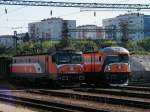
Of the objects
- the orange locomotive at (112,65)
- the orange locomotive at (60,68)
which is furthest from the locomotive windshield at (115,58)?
the orange locomotive at (60,68)

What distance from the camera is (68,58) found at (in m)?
32.2

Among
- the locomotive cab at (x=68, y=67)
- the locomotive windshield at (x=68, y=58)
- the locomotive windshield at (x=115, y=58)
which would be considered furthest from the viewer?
the locomotive windshield at (x=115, y=58)

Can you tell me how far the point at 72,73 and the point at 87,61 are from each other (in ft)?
10.7

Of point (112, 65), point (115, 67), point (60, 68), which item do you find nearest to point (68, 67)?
point (60, 68)

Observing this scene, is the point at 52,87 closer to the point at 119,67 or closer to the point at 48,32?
the point at 119,67

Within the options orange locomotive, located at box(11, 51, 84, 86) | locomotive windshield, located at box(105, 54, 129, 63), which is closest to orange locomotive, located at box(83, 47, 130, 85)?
locomotive windshield, located at box(105, 54, 129, 63)

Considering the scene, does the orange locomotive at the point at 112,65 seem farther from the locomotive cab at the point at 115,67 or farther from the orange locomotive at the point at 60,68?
the orange locomotive at the point at 60,68

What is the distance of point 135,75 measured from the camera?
49.7 meters

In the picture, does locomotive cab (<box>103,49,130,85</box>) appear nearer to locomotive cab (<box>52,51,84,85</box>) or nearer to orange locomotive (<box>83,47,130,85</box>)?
orange locomotive (<box>83,47,130,85</box>)

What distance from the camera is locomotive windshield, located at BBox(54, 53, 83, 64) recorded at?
31875mm

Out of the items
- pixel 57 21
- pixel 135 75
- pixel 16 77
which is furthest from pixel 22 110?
pixel 57 21

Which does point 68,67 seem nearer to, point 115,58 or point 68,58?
point 68,58

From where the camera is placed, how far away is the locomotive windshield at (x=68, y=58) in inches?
1255

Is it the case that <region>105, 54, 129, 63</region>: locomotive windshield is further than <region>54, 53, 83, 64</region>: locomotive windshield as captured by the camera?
Yes
